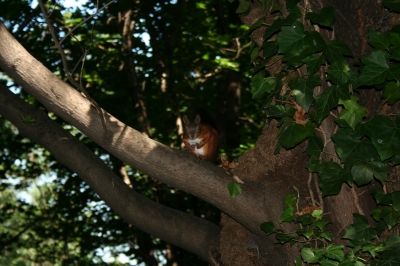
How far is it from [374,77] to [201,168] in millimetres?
1048

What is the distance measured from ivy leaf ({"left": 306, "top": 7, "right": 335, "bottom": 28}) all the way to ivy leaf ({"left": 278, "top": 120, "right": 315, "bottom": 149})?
0.51 m

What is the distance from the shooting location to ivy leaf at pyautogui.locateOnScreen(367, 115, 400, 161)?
8.56 ft

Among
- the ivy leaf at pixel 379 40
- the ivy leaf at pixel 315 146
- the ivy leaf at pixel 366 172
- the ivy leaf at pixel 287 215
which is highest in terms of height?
the ivy leaf at pixel 379 40

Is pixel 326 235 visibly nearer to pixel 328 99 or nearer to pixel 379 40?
pixel 328 99

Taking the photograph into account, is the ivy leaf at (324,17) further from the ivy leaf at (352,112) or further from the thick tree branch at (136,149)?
the thick tree branch at (136,149)

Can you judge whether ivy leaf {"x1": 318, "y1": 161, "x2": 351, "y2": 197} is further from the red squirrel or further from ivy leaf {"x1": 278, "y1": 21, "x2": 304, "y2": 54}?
the red squirrel

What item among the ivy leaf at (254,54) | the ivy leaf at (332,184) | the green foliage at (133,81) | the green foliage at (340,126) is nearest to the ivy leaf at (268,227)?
the green foliage at (340,126)

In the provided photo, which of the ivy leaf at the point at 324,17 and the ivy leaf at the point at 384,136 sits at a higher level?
the ivy leaf at the point at 324,17

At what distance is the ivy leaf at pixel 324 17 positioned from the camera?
Result: 278 cm

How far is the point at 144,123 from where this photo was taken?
25.6 feet

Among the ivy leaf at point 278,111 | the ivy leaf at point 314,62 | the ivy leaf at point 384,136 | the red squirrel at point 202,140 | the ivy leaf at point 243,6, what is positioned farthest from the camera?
the red squirrel at point 202,140

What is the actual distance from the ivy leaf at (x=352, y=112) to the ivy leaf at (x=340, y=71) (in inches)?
4.1

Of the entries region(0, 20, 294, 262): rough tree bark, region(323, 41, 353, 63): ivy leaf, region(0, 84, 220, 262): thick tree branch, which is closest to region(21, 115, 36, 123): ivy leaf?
region(0, 84, 220, 262): thick tree branch

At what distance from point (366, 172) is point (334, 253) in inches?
16.9
